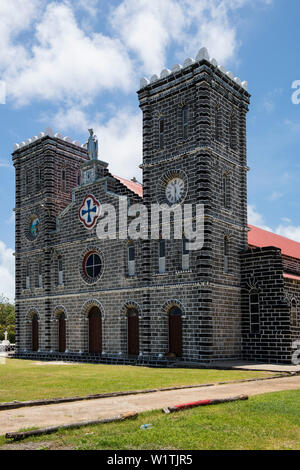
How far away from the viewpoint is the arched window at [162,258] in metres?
27.0

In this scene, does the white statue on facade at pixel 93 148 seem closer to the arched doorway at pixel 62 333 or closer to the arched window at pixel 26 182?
the arched window at pixel 26 182

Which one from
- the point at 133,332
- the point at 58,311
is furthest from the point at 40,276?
the point at 133,332

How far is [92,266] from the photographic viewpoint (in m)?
31.2

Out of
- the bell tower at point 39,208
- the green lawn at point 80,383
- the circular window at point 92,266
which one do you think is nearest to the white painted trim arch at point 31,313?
the bell tower at point 39,208

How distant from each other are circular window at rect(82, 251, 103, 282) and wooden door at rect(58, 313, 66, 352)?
3.96 metres

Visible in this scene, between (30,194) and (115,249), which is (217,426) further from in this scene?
(30,194)

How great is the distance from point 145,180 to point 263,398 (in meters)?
18.0

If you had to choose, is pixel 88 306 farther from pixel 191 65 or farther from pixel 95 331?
pixel 191 65

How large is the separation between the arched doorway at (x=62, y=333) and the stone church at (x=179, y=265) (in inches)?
3.8

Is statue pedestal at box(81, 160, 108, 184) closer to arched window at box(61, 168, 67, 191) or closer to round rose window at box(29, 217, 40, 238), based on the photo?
arched window at box(61, 168, 67, 191)

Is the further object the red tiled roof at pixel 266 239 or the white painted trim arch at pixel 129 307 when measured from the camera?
the red tiled roof at pixel 266 239

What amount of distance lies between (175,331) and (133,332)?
10.9 ft

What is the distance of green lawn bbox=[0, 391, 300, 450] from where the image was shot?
295 inches

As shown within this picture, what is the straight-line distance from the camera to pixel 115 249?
29562 mm
